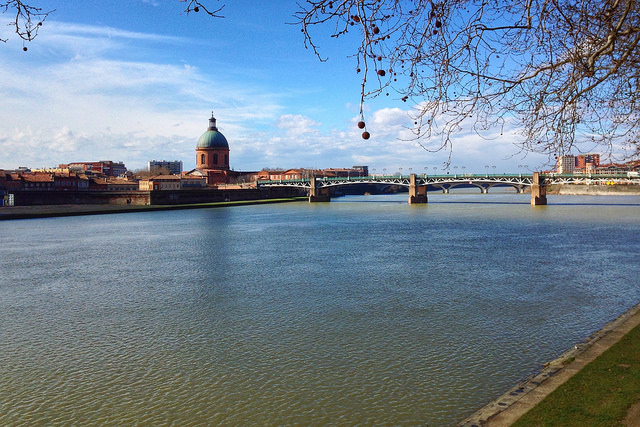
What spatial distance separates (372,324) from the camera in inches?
432

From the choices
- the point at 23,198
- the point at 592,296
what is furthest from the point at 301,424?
the point at 23,198

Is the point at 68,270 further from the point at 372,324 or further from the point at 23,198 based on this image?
the point at 23,198

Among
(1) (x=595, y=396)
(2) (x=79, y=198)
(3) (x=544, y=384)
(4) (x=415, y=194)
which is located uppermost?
(2) (x=79, y=198)

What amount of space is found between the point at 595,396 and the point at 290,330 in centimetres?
612

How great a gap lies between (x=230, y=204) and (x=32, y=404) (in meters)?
66.9

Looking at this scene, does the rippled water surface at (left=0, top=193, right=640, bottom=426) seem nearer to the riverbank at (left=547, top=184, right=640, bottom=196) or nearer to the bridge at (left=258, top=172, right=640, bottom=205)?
the bridge at (left=258, top=172, right=640, bottom=205)

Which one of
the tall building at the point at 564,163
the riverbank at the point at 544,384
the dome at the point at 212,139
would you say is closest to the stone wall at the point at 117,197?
the dome at the point at 212,139

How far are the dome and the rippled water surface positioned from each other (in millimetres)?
92495

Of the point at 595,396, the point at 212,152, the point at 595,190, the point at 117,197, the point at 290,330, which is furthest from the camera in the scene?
the point at 212,152

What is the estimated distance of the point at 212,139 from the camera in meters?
114

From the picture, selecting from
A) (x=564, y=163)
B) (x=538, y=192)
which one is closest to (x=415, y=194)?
(x=538, y=192)

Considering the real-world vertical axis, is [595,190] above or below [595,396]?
above

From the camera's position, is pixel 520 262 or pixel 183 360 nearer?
pixel 183 360

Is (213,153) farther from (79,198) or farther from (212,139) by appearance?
(79,198)
